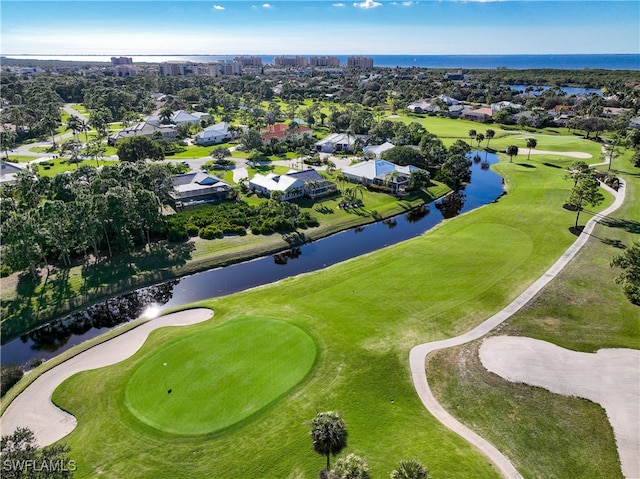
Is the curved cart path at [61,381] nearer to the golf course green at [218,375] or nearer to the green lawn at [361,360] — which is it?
the green lawn at [361,360]

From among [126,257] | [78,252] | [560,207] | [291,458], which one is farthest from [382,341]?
[560,207]

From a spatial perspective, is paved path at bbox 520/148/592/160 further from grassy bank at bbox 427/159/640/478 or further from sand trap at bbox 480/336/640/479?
sand trap at bbox 480/336/640/479

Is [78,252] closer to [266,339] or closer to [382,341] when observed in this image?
[266,339]

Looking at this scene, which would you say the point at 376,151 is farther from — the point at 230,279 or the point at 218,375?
the point at 218,375

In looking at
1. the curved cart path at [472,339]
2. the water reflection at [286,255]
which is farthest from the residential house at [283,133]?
the curved cart path at [472,339]

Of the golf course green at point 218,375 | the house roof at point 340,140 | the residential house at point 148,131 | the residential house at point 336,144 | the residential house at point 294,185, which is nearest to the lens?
the golf course green at point 218,375

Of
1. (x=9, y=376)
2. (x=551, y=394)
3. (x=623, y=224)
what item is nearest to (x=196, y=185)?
(x=9, y=376)

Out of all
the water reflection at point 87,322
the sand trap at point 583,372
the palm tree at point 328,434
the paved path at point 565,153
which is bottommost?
the water reflection at point 87,322
